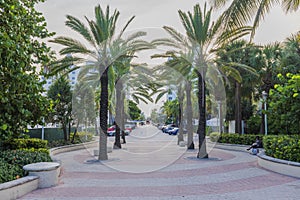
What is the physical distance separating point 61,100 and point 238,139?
1310cm

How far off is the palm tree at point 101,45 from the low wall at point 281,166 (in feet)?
25.5

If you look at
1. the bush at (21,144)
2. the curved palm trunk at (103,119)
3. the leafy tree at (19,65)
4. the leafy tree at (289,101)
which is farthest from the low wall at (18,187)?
the leafy tree at (289,101)

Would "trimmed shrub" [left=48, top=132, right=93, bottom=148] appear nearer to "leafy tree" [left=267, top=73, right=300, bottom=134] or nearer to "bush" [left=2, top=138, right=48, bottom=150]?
"bush" [left=2, top=138, right=48, bottom=150]

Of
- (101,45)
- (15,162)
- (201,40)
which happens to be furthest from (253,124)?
(15,162)

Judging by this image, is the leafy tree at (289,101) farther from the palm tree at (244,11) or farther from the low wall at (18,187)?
the low wall at (18,187)

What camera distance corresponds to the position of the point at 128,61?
21.9m

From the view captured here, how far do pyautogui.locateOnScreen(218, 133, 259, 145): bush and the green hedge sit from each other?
8145 millimetres

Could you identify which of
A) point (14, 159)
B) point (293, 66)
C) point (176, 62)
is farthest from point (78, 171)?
point (293, 66)

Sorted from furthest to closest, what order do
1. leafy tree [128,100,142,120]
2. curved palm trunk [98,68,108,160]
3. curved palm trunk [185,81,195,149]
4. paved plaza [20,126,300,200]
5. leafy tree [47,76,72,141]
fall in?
leafy tree [128,100,142,120]
leafy tree [47,76,72,141]
curved palm trunk [185,81,195,149]
curved palm trunk [98,68,108,160]
paved plaza [20,126,300,200]

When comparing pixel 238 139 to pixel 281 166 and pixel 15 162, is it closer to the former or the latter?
pixel 281 166

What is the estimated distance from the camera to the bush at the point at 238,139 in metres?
21.9

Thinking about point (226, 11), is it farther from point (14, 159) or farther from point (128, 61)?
point (128, 61)

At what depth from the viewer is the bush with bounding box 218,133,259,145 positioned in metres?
21.9

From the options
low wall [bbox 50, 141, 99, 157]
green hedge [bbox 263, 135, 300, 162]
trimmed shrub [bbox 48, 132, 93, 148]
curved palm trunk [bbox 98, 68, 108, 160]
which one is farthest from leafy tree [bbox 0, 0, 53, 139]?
trimmed shrub [bbox 48, 132, 93, 148]
